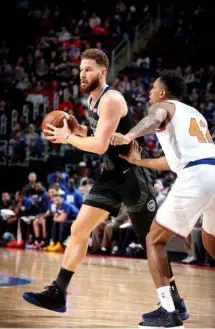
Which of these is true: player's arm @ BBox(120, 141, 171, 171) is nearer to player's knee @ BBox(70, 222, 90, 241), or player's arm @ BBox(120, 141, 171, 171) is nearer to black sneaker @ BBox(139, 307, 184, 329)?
player's knee @ BBox(70, 222, 90, 241)

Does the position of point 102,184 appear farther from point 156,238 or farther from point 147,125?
point 147,125

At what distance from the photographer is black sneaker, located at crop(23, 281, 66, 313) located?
4.60 m

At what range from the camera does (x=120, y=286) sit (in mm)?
6961

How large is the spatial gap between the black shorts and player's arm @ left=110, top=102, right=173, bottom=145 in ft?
2.62

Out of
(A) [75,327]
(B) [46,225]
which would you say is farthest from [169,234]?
(B) [46,225]

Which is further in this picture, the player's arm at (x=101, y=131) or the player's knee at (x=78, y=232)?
the player's knee at (x=78, y=232)

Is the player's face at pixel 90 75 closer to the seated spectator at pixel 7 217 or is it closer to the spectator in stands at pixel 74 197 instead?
the spectator in stands at pixel 74 197

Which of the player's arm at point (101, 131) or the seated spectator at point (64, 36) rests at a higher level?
the seated spectator at point (64, 36)

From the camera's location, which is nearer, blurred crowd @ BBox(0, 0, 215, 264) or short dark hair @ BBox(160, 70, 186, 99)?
short dark hair @ BBox(160, 70, 186, 99)

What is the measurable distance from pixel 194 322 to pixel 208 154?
1329 millimetres

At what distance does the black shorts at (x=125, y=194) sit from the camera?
4.87 meters

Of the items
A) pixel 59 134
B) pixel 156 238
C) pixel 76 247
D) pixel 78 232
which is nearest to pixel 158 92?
pixel 59 134

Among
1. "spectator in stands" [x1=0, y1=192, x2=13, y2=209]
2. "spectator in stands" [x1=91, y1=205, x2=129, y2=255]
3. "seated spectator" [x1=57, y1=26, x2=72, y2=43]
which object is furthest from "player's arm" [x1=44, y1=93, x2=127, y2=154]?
"seated spectator" [x1=57, y1=26, x2=72, y2=43]

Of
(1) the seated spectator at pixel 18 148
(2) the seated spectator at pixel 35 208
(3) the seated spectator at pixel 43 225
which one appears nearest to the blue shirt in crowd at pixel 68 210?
(3) the seated spectator at pixel 43 225
